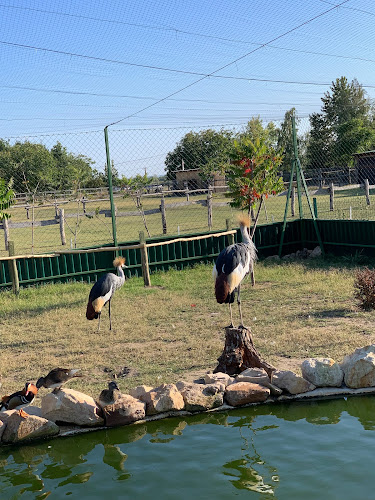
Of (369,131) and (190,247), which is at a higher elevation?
(369,131)

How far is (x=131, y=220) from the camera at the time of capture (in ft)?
98.7

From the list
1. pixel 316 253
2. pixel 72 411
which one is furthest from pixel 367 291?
pixel 316 253

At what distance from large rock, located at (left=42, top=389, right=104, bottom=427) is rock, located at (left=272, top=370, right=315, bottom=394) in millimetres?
2048

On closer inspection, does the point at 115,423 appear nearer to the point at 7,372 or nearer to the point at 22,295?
the point at 7,372

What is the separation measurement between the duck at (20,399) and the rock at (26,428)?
0.27m

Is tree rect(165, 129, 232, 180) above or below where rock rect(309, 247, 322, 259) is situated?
above

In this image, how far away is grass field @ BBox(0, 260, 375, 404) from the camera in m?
7.96

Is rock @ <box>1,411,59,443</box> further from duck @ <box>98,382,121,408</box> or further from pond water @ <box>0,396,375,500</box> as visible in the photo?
duck @ <box>98,382,121,408</box>

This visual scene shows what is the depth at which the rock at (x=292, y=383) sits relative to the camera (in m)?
6.65

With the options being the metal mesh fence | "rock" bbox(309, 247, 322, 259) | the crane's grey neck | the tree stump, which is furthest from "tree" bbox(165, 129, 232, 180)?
the tree stump

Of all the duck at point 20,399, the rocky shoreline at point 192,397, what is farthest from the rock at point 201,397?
the duck at point 20,399

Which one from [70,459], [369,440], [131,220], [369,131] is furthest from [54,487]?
[369,131]

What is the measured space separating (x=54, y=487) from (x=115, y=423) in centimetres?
117

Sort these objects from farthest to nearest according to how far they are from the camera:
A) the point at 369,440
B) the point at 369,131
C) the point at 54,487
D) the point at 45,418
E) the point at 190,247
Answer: the point at 369,131, the point at 190,247, the point at 45,418, the point at 369,440, the point at 54,487
